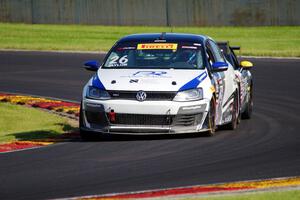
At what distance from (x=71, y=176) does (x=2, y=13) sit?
34387 mm

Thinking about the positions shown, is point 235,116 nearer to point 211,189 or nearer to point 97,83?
point 97,83

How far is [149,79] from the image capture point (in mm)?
13938

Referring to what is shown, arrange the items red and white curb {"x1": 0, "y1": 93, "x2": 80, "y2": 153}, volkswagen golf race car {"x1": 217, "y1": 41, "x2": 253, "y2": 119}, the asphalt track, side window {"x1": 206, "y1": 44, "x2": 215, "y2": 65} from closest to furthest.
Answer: the asphalt track < red and white curb {"x1": 0, "y1": 93, "x2": 80, "y2": 153} < side window {"x1": 206, "y1": 44, "x2": 215, "y2": 65} < volkswagen golf race car {"x1": 217, "y1": 41, "x2": 253, "y2": 119}

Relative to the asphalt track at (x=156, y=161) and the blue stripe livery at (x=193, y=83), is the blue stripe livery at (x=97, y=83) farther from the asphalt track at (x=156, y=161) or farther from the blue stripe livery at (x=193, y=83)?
the blue stripe livery at (x=193, y=83)

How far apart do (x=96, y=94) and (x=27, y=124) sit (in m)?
3.80

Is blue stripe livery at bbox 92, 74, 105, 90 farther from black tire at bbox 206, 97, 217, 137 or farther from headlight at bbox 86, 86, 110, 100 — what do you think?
black tire at bbox 206, 97, 217, 137

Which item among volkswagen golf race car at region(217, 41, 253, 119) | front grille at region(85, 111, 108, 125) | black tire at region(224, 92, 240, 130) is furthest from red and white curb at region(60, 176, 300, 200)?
volkswagen golf race car at region(217, 41, 253, 119)

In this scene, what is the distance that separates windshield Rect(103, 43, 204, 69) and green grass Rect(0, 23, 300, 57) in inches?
694

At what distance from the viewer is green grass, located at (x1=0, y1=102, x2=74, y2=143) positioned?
14.9 m

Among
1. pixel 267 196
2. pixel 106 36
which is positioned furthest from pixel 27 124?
pixel 106 36

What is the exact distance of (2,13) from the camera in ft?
145

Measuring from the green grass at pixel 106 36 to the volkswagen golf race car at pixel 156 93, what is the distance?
1773 centimetres

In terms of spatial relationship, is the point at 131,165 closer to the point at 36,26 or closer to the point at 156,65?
the point at 156,65

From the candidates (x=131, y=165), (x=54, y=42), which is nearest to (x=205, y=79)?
(x=131, y=165)
